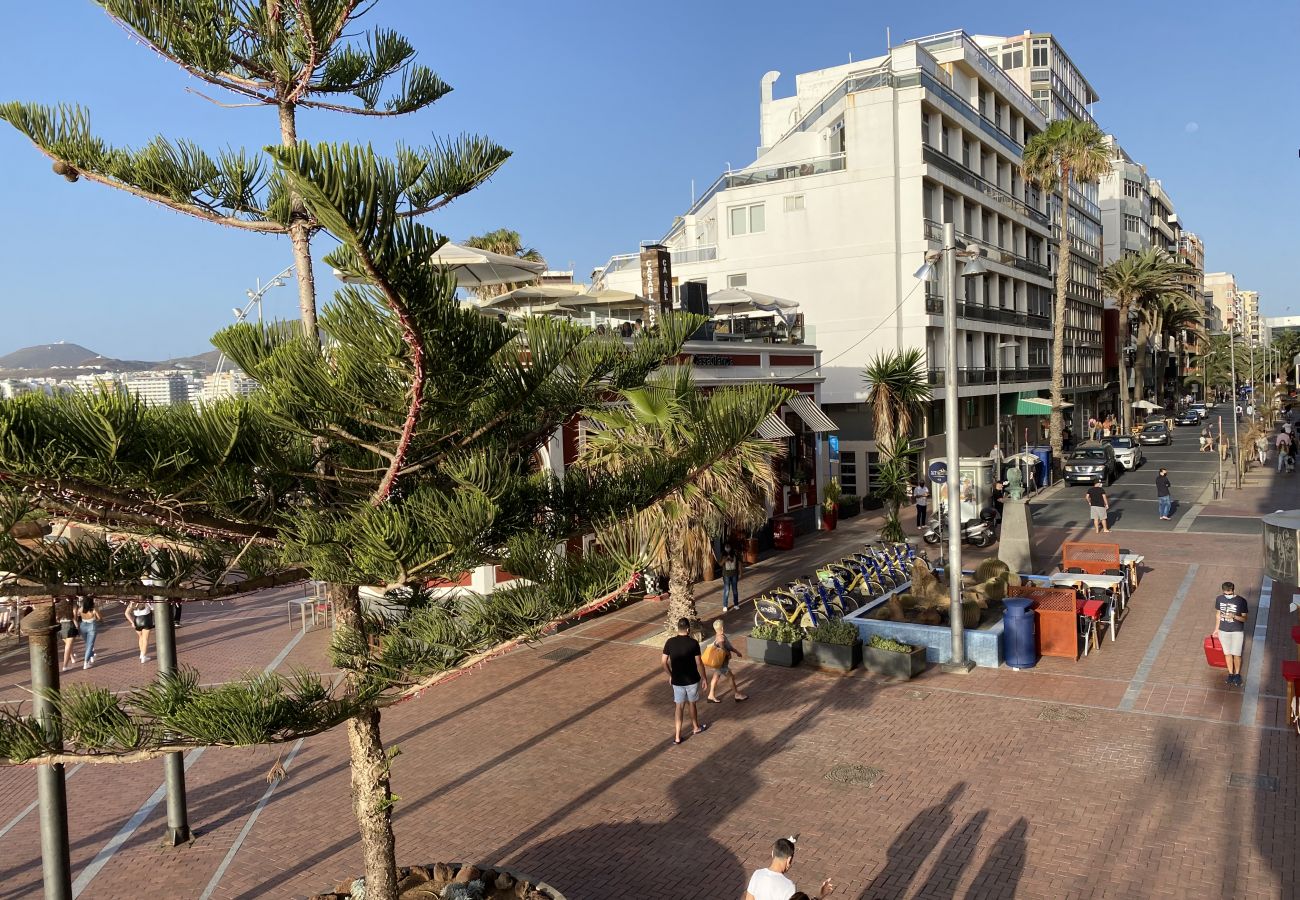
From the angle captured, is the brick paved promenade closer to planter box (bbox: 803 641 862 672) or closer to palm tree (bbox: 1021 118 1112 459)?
planter box (bbox: 803 641 862 672)

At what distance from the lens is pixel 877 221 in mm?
33906

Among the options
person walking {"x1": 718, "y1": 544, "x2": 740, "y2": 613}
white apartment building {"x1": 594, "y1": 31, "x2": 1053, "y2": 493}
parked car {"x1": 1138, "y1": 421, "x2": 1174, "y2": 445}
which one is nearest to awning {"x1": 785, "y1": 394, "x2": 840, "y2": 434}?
white apartment building {"x1": 594, "y1": 31, "x2": 1053, "y2": 493}

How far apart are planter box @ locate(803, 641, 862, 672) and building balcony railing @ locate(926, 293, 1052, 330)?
23539mm

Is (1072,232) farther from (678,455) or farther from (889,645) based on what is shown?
(678,455)

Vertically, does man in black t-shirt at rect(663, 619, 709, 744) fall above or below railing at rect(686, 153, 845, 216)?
below

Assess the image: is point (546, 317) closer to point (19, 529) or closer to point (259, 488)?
point (259, 488)

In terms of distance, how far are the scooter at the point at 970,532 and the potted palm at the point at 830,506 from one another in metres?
2.94

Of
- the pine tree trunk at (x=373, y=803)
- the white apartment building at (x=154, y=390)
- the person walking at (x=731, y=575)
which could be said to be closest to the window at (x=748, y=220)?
the person walking at (x=731, y=575)

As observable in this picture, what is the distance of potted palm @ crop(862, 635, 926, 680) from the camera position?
12.4 metres

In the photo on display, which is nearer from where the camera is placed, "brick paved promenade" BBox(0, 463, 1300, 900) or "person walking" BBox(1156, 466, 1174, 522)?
"brick paved promenade" BBox(0, 463, 1300, 900)

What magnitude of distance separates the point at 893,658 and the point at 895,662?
0.06 meters

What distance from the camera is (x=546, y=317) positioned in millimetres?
5172

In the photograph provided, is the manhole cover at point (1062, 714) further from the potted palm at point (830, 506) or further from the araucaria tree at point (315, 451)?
the potted palm at point (830, 506)

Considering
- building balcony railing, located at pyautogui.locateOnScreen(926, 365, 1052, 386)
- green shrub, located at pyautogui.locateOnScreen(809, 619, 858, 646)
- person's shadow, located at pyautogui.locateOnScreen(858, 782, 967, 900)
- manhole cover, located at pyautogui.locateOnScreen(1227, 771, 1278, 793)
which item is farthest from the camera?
building balcony railing, located at pyautogui.locateOnScreen(926, 365, 1052, 386)
